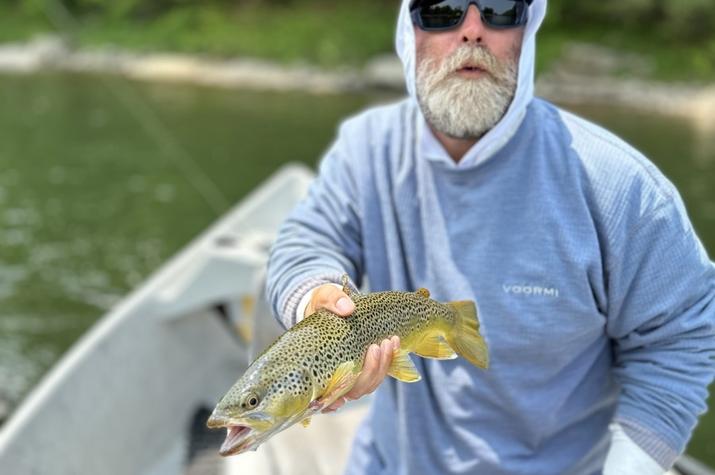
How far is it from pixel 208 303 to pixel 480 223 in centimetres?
349

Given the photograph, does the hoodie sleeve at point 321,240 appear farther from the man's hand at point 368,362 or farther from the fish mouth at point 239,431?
the fish mouth at point 239,431

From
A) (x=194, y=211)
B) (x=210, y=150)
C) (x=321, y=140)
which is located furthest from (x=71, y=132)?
(x=194, y=211)

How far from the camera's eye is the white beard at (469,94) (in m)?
2.32

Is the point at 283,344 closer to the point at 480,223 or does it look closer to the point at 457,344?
the point at 457,344

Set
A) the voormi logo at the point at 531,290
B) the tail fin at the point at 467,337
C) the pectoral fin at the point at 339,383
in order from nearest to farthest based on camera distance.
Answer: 1. the pectoral fin at the point at 339,383
2. the tail fin at the point at 467,337
3. the voormi logo at the point at 531,290

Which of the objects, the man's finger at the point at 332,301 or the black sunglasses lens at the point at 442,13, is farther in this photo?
the black sunglasses lens at the point at 442,13

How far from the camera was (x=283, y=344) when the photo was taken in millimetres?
1741

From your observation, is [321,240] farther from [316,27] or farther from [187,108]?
[316,27]

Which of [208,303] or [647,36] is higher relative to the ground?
[208,303]

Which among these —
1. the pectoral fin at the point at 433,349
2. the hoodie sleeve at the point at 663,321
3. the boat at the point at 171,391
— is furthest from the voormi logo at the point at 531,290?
the boat at the point at 171,391

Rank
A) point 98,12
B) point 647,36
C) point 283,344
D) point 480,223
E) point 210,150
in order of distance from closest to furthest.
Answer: point 283,344 < point 480,223 < point 210,150 < point 647,36 < point 98,12

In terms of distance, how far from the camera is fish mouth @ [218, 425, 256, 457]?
158cm

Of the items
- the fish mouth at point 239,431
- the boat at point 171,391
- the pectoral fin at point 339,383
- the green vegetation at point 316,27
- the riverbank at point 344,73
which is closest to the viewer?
the fish mouth at point 239,431

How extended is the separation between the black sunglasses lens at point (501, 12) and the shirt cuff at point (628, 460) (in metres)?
1.18
